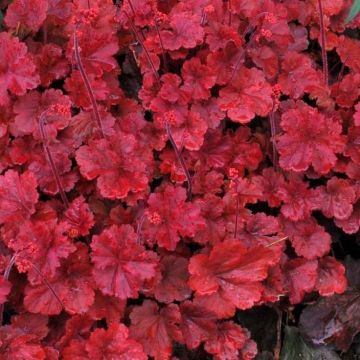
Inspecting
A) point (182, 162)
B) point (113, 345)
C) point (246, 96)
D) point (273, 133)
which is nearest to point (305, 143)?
point (273, 133)

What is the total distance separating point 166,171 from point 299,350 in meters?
0.64

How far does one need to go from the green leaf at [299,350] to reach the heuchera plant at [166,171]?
110 millimetres

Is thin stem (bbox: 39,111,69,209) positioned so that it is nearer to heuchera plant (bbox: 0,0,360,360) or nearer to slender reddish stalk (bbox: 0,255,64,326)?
heuchera plant (bbox: 0,0,360,360)

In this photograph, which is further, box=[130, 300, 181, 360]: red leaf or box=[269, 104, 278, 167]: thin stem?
box=[269, 104, 278, 167]: thin stem

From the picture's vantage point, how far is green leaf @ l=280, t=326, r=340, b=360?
5.68ft

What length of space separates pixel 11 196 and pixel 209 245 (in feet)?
1.75

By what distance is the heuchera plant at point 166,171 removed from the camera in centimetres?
148

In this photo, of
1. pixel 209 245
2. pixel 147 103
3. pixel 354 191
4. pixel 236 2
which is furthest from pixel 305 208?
pixel 236 2

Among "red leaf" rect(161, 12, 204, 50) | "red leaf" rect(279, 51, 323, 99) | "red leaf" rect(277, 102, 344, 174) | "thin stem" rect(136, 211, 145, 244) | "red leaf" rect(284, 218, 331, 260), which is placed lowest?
"red leaf" rect(284, 218, 331, 260)

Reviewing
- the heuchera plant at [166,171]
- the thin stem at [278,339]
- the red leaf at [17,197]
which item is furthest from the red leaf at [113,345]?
the thin stem at [278,339]

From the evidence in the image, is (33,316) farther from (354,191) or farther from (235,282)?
(354,191)

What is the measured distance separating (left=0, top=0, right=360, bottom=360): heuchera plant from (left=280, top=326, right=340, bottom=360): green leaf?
11 cm

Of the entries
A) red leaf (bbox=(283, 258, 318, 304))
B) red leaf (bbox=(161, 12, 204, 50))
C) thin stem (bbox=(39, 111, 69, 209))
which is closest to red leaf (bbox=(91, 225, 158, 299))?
thin stem (bbox=(39, 111, 69, 209))

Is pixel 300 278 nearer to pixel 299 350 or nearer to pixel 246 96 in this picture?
pixel 299 350
